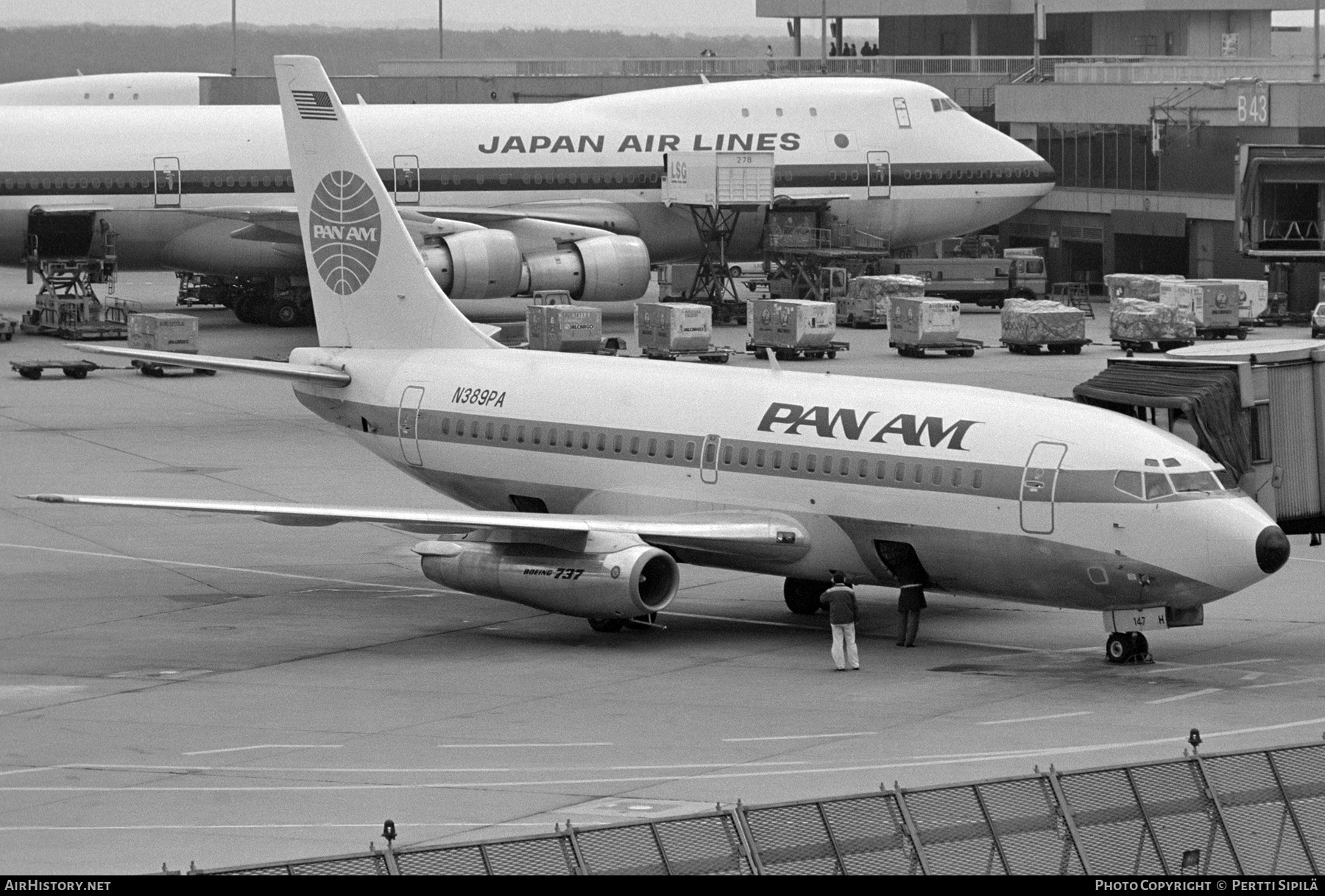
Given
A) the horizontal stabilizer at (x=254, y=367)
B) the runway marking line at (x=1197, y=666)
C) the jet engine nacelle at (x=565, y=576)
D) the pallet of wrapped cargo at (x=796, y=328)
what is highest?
the horizontal stabilizer at (x=254, y=367)

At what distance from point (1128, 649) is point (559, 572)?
306 inches

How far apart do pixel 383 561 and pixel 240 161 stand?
33449mm

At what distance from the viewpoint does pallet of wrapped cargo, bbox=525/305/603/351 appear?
56719 mm

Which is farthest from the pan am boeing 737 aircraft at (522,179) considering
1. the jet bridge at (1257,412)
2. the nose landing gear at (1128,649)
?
the nose landing gear at (1128,649)

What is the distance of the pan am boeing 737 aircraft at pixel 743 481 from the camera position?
2786cm

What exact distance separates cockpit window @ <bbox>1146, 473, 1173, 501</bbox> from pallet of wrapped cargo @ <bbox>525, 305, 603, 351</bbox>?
30194 mm

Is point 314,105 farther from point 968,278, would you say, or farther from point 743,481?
point 968,278

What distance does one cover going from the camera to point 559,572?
30031 millimetres

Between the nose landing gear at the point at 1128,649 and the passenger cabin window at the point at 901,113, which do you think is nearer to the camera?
the nose landing gear at the point at 1128,649

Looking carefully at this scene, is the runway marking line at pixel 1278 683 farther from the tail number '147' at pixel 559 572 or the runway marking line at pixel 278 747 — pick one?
the runway marking line at pixel 278 747

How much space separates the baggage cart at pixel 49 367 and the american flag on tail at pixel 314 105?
23.1 metres

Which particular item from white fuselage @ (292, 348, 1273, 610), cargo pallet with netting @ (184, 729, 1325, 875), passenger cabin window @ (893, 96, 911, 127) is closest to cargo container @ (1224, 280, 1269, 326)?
passenger cabin window @ (893, 96, 911, 127)

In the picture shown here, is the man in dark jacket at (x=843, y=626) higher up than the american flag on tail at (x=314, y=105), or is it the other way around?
the american flag on tail at (x=314, y=105)

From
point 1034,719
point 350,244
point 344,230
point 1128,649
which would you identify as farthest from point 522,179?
point 1034,719
